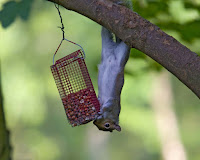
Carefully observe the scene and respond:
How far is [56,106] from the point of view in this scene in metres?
17.5

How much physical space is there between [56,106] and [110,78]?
14.5 metres

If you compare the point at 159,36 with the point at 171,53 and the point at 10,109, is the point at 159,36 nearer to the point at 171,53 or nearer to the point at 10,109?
the point at 171,53

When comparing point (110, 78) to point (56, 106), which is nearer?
point (110, 78)

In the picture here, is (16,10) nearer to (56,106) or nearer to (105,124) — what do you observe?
(105,124)

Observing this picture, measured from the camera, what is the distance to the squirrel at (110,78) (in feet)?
9.97

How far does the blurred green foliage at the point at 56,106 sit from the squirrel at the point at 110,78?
26.7 feet

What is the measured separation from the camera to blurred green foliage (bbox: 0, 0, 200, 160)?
1339cm

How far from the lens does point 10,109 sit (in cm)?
1689

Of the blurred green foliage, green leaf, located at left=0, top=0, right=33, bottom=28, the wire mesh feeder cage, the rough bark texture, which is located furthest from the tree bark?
the blurred green foliage

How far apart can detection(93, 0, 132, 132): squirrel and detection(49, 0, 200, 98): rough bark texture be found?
0.60 metres

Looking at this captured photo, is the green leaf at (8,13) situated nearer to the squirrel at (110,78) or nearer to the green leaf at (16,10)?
the green leaf at (16,10)

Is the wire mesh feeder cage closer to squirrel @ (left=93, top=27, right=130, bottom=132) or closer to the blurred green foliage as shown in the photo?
squirrel @ (left=93, top=27, right=130, bottom=132)

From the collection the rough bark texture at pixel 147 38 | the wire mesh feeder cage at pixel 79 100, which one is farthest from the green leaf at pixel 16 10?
the rough bark texture at pixel 147 38

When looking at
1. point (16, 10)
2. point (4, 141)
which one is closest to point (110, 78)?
point (16, 10)
